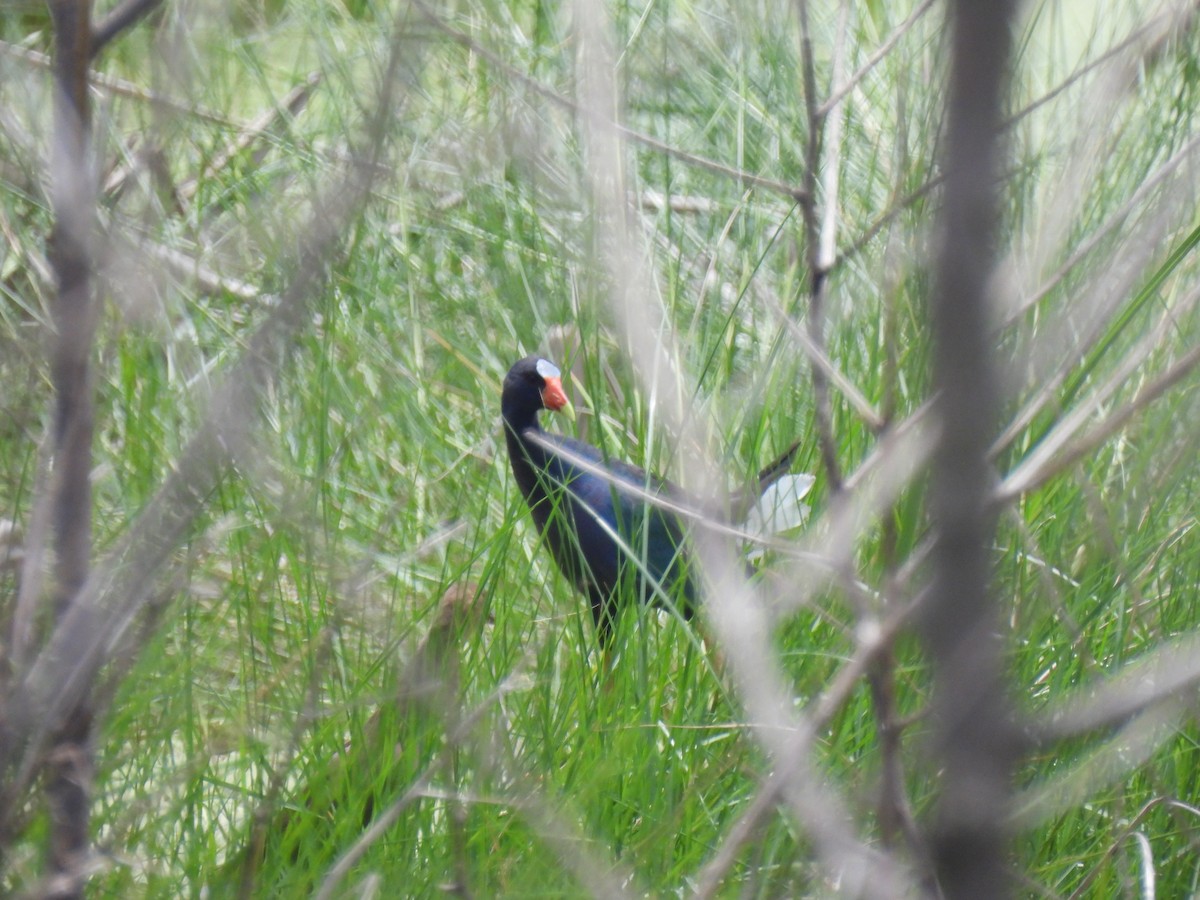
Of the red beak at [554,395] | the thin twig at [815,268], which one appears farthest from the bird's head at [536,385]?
the thin twig at [815,268]

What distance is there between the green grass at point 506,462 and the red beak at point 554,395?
81 millimetres

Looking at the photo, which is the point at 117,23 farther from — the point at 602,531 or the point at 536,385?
the point at 602,531

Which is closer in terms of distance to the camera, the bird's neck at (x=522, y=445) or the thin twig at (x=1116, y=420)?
the thin twig at (x=1116, y=420)

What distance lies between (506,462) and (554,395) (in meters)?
0.15

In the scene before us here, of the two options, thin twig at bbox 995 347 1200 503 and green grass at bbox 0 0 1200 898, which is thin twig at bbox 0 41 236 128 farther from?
thin twig at bbox 995 347 1200 503

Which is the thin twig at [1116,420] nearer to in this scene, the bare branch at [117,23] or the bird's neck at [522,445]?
the bare branch at [117,23]

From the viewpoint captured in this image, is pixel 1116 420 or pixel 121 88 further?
pixel 121 88

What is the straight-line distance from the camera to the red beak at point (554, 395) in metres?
2.09

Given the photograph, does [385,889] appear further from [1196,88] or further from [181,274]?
[1196,88]

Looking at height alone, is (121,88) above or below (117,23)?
above

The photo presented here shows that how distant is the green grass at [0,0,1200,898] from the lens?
952 millimetres

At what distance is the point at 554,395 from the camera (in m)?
2.09

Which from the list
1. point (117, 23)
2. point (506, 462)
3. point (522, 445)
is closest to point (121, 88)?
point (117, 23)

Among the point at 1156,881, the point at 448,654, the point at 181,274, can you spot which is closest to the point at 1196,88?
the point at 1156,881
